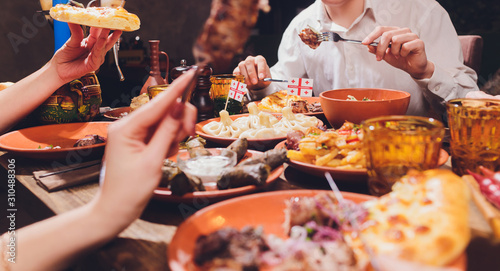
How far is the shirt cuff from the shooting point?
2184 millimetres

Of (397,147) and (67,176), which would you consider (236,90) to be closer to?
(67,176)

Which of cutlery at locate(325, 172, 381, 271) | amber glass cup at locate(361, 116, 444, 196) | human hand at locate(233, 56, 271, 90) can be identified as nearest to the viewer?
cutlery at locate(325, 172, 381, 271)

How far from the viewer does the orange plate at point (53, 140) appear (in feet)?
4.52

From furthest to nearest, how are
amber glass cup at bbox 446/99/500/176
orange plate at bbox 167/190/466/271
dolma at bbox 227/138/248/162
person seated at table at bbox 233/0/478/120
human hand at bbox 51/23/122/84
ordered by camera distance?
1. person seated at table at bbox 233/0/478/120
2. human hand at bbox 51/23/122/84
3. dolma at bbox 227/138/248/162
4. amber glass cup at bbox 446/99/500/176
5. orange plate at bbox 167/190/466/271

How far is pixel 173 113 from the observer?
2.63 feet

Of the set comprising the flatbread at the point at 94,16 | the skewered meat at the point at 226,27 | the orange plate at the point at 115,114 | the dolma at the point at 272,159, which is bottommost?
the orange plate at the point at 115,114

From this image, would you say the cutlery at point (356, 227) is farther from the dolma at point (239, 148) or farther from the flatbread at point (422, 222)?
the dolma at point (239, 148)

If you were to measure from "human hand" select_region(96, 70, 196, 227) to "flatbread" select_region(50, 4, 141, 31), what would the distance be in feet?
4.26

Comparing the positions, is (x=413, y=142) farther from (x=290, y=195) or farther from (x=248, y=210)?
(x=248, y=210)

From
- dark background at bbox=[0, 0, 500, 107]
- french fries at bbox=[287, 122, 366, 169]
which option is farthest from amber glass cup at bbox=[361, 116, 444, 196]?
dark background at bbox=[0, 0, 500, 107]

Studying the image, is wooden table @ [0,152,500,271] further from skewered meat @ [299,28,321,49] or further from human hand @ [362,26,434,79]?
skewered meat @ [299,28,321,49]

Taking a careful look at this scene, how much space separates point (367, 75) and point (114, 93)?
2790mm

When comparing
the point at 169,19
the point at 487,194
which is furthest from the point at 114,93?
the point at 487,194

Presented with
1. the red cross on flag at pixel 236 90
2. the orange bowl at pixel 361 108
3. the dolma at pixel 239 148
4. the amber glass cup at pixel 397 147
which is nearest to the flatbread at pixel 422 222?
the amber glass cup at pixel 397 147
